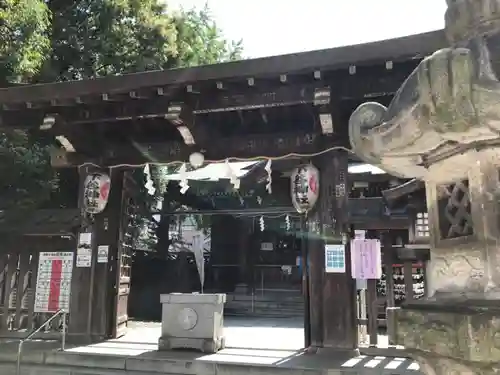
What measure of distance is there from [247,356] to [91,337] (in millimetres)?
3332

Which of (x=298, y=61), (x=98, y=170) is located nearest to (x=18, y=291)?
(x=98, y=170)

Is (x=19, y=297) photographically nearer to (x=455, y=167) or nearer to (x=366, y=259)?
(x=366, y=259)

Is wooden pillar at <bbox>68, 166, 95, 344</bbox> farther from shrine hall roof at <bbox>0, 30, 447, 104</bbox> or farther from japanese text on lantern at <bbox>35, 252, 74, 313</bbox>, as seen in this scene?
shrine hall roof at <bbox>0, 30, 447, 104</bbox>

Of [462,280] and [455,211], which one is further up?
[455,211]

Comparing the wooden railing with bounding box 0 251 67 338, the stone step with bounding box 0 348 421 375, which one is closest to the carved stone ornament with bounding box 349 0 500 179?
the stone step with bounding box 0 348 421 375

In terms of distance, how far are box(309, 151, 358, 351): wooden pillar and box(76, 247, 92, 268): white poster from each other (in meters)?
4.52

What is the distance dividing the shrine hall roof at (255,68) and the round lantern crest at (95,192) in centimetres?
192

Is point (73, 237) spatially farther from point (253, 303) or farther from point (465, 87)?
point (253, 303)

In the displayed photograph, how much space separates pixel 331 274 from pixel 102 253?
4636 mm

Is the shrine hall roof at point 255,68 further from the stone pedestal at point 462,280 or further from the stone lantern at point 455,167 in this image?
the stone pedestal at point 462,280

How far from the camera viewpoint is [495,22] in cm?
271

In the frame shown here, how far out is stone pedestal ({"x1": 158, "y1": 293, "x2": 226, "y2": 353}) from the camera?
8102mm

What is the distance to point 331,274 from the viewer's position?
7.75m

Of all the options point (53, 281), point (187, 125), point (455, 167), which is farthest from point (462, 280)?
point (53, 281)
